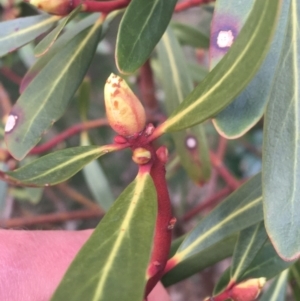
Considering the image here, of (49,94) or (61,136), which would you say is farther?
(61,136)

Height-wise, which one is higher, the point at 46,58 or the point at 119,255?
the point at 46,58

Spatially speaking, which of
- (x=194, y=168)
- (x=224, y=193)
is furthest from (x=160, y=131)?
(x=224, y=193)

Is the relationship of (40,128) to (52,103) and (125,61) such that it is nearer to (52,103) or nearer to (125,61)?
(52,103)

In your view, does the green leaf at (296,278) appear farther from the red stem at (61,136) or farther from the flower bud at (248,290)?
the red stem at (61,136)

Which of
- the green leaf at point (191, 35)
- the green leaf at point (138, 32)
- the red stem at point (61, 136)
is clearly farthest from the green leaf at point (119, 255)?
the green leaf at point (191, 35)

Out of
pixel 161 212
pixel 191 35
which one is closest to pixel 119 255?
pixel 161 212

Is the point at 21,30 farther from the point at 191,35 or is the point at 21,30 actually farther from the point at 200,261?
the point at 191,35

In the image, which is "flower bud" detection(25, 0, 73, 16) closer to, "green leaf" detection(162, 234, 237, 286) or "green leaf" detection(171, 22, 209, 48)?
"green leaf" detection(162, 234, 237, 286)
